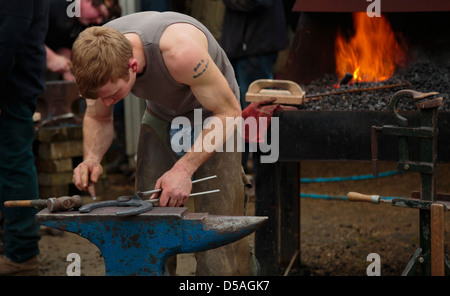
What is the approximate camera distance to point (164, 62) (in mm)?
3088

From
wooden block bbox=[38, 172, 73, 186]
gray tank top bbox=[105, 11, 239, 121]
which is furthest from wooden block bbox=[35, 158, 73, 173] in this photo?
gray tank top bbox=[105, 11, 239, 121]

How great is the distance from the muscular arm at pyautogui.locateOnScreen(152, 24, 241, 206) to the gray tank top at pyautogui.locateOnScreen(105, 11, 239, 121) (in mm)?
45

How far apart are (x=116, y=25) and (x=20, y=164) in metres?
1.42

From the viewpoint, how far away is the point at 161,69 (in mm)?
3117

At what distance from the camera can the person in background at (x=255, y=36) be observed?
5746 millimetres

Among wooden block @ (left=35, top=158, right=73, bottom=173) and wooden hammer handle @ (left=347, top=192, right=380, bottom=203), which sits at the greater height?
wooden block @ (left=35, top=158, right=73, bottom=173)

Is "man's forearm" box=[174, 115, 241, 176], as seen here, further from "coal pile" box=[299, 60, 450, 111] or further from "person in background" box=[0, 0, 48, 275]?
"person in background" box=[0, 0, 48, 275]

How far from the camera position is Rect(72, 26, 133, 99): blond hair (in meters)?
2.83

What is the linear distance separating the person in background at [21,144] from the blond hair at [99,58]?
4.60ft

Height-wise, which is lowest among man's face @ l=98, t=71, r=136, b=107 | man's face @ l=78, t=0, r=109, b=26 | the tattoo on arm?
man's face @ l=98, t=71, r=136, b=107

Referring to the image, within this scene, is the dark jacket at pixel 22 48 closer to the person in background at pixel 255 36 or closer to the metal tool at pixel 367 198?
the person in background at pixel 255 36

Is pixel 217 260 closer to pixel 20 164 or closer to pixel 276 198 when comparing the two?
pixel 276 198

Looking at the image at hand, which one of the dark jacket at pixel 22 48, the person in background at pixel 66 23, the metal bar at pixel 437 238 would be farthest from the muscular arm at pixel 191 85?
the person in background at pixel 66 23
